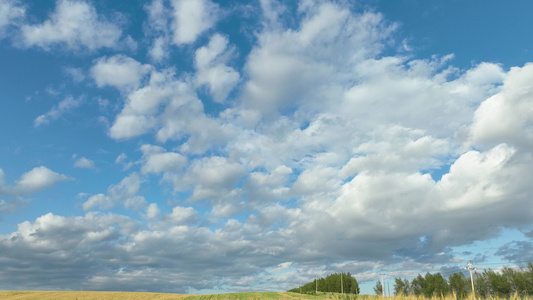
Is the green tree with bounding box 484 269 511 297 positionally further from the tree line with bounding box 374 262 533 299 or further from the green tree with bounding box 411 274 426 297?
the green tree with bounding box 411 274 426 297

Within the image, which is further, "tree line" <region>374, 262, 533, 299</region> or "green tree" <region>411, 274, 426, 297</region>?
"green tree" <region>411, 274, 426, 297</region>

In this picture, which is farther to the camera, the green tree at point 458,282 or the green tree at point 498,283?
the green tree at point 458,282

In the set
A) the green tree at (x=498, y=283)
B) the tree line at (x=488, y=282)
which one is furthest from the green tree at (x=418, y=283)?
the green tree at (x=498, y=283)

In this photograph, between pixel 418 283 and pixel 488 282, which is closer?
pixel 488 282

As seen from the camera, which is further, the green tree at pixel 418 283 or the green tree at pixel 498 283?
the green tree at pixel 418 283

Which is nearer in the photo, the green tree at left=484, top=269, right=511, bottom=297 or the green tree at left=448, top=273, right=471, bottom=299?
the green tree at left=484, top=269, right=511, bottom=297

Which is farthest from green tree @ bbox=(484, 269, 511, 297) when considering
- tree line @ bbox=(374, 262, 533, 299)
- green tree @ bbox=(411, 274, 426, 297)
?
green tree @ bbox=(411, 274, 426, 297)

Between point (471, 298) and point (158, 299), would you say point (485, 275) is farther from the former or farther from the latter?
point (471, 298)

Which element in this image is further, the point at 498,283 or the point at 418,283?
the point at 418,283

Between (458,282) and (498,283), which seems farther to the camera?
(458,282)

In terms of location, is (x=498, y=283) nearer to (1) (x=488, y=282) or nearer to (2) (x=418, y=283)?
(1) (x=488, y=282)

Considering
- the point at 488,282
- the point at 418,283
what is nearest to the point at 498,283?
the point at 488,282

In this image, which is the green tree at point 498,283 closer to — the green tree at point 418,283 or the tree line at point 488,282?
the tree line at point 488,282

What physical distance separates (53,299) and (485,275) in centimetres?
14088
